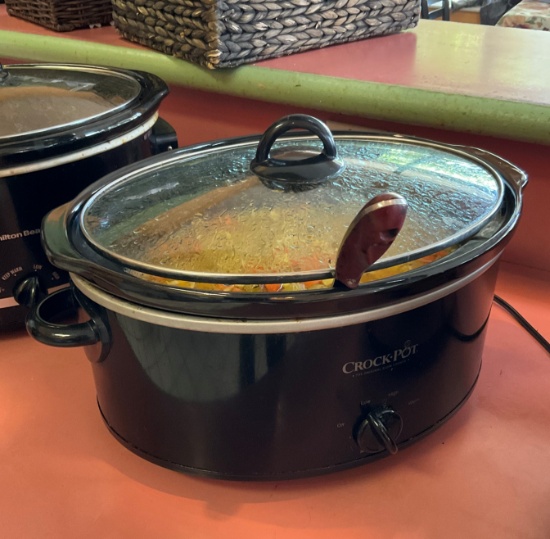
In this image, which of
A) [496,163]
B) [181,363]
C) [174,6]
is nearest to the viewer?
[181,363]

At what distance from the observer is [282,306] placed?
478mm

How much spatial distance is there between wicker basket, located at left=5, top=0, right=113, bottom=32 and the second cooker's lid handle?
785mm

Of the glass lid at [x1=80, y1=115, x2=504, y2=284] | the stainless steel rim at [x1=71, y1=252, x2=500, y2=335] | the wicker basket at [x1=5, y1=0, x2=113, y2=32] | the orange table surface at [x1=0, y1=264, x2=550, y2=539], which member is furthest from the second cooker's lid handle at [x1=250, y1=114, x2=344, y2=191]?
the wicker basket at [x1=5, y1=0, x2=113, y2=32]

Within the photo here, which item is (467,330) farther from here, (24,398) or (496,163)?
(24,398)

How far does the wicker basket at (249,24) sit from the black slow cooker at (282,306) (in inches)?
13.7

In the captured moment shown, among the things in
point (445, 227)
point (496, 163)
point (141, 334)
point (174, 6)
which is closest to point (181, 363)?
point (141, 334)

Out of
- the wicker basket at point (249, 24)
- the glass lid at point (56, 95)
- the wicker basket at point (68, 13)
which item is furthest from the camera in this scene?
the wicker basket at point (68, 13)

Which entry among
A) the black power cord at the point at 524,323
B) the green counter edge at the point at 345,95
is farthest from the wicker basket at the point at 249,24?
the black power cord at the point at 524,323

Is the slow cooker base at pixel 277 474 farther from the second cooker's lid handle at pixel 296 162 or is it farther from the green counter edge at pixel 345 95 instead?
→ the green counter edge at pixel 345 95

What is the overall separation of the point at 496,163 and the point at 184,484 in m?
0.46

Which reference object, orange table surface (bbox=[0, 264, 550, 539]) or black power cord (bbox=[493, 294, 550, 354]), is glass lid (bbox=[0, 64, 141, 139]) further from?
black power cord (bbox=[493, 294, 550, 354])

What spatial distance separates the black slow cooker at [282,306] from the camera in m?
0.50

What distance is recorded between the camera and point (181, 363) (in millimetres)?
539

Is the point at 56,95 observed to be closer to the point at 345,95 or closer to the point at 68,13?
the point at 345,95
